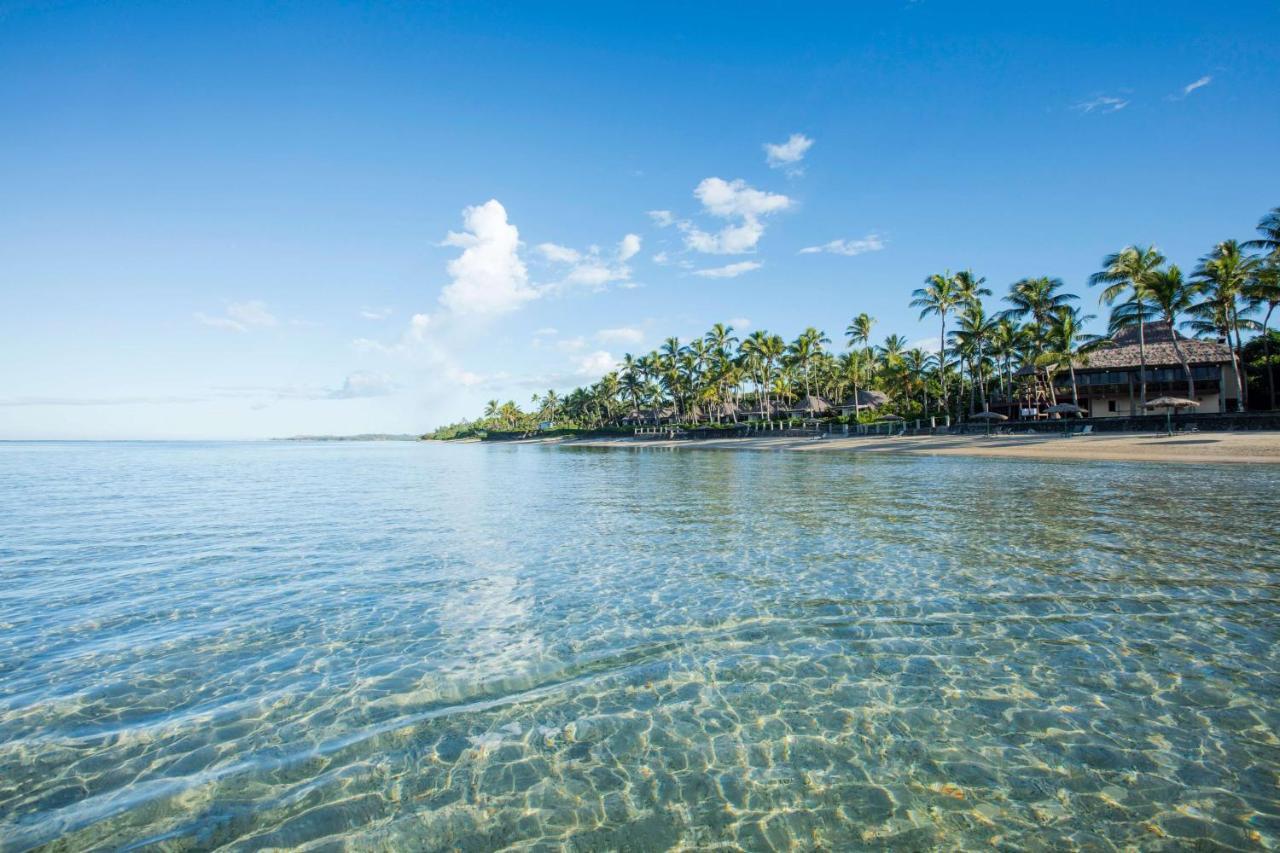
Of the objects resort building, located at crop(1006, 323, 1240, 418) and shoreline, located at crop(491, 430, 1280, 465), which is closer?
shoreline, located at crop(491, 430, 1280, 465)

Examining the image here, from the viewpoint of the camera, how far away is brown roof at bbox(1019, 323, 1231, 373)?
52625 millimetres

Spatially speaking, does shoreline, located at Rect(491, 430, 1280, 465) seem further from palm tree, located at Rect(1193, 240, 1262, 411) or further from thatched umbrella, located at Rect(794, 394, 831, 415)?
thatched umbrella, located at Rect(794, 394, 831, 415)

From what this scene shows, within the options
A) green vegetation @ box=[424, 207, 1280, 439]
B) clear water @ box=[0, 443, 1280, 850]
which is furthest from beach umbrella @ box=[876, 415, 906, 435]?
clear water @ box=[0, 443, 1280, 850]

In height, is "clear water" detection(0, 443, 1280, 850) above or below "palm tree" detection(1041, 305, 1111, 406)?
below

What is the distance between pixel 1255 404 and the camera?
164 ft

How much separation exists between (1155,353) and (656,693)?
69773 millimetres

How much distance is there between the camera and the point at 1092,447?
35.0 metres

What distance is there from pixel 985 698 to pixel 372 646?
6512 millimetres

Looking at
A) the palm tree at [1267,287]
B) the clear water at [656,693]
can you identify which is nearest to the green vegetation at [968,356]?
the palm tree at [1267,287]

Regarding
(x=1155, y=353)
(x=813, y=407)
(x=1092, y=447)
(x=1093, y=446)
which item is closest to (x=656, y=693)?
(x=1092, y=447)

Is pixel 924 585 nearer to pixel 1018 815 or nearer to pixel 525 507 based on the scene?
pixel 1018 815

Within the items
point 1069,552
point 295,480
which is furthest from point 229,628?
point 295,480

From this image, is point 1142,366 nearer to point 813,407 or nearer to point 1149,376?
point 1149,376

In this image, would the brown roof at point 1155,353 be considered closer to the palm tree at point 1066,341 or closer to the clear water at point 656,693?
the palm tree at point 1066,341
